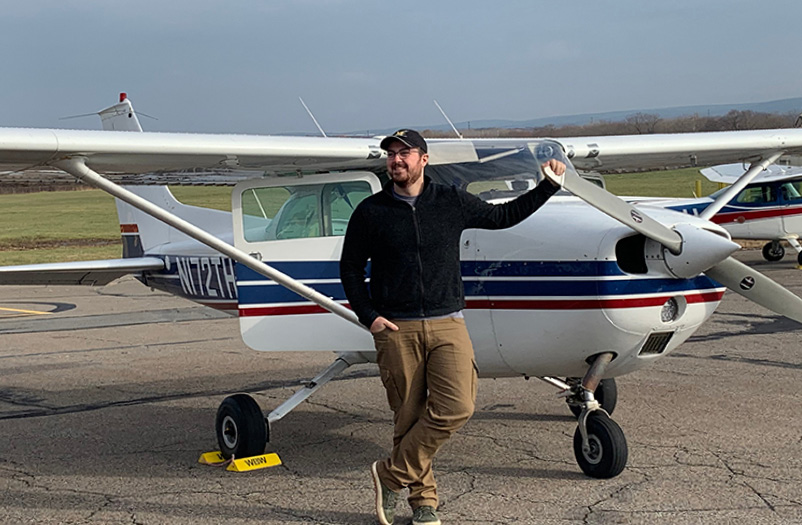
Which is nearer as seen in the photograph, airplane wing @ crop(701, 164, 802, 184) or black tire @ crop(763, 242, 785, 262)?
black tire @ crop(763, 242, 785, 262)

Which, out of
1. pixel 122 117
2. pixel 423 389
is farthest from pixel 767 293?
pixel 122 117

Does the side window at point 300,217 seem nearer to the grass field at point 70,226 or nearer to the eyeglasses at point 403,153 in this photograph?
the eyeglasses at point 403,153

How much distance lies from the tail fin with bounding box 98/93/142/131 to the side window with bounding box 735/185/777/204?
14.1 m

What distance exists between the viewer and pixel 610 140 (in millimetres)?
6426

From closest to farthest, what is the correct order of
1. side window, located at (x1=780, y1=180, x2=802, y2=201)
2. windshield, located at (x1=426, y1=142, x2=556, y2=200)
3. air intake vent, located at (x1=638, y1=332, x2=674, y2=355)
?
air intake vent, located at (x1=638, y1=332, x2=674, y2=355) < windshield, located at (x1=426, y1=142, x2=556, y2=200) < side window, located at (x1=780, y1=180, x2=802, y2=201)

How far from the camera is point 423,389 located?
4.47 meters

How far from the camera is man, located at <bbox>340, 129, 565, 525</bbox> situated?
4352mm

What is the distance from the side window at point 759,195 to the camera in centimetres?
1919

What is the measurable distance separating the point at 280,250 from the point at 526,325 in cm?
163

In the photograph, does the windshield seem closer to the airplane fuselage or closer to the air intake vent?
the airplane fuselage

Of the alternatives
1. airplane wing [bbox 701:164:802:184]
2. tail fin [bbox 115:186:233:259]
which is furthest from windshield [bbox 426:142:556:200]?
airplane wing [bbox 701:164:802:184]

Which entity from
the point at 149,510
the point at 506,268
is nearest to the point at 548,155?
the point at 506,268

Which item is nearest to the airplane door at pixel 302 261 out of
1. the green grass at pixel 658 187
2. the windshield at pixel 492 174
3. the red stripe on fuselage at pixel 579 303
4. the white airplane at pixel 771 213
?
the windshield at pixel 492 174

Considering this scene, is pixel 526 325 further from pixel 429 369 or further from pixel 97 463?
pixel 97 463
